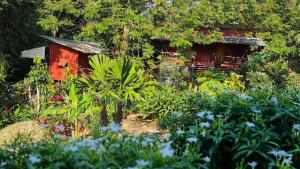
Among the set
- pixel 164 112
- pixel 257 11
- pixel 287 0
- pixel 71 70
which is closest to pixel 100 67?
pixel 164 112

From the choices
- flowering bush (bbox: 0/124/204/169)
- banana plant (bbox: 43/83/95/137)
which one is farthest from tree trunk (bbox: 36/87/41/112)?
flowering bush (bbox: 0/124/204/169)

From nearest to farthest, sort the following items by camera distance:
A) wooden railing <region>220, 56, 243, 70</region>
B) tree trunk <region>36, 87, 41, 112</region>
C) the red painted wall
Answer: tree trunk <region>36, 87, 41, 112</region>
the red painted wall
wooden railing <region>220, 56, 243, 70</region>

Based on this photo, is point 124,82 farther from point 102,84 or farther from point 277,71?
point 277,71

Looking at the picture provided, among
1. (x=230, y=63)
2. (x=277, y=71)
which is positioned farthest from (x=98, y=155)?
(x=230, y=63)

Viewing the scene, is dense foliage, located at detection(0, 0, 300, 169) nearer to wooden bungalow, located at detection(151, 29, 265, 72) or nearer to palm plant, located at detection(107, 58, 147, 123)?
palm plant, located at detection(107, 58, 147, 123)

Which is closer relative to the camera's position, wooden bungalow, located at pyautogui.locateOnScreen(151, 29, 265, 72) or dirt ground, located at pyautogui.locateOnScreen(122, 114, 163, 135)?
dirt ground, located at pyautogui.locateOnScreen(122, 114, 163, 135)

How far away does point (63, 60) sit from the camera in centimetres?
1611

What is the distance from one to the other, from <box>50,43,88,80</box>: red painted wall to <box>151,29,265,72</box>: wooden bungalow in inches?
140

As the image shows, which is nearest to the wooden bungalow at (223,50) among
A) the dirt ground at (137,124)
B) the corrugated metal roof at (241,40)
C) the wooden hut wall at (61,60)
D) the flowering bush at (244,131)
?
the corrugated metal roof at (241,40)

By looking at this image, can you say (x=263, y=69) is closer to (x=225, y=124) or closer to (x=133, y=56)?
(x=133, y=56)

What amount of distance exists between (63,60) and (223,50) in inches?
368

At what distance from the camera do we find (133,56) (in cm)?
1436

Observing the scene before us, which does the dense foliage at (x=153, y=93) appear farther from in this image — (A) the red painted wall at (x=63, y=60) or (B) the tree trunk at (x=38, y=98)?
(A) the red painted wall at (x=63, y=60)

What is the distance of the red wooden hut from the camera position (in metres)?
15.9
